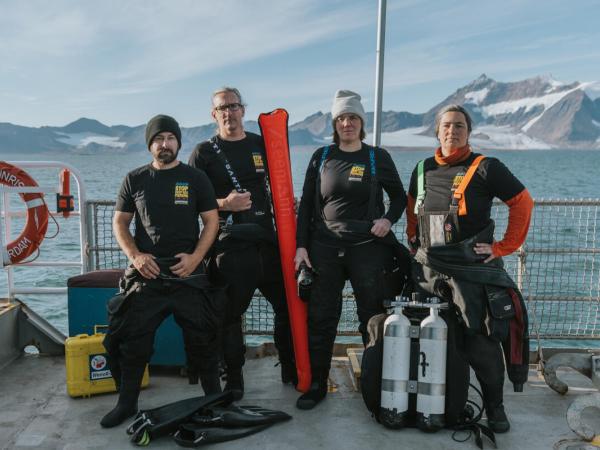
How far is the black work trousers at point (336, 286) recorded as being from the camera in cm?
369

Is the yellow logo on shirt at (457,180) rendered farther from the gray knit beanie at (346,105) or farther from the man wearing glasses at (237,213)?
the man wearing glasses at (237,213)

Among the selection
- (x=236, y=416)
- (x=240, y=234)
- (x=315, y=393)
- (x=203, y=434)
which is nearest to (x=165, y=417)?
(x=203, y=434)

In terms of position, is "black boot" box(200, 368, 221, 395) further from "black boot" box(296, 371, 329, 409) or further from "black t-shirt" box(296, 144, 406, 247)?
"black t-shirt" box(296, 144, 406, 247)

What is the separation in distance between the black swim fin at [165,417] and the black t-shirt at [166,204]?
3.02ft

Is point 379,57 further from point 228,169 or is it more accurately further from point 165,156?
point 165,156

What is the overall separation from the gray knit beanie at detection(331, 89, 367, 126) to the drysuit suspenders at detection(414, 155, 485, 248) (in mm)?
524

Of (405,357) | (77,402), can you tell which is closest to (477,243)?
(405,357)

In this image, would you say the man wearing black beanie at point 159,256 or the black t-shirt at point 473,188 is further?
the man wearing black beanie at point 159,256

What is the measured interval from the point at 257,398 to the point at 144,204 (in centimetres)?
154

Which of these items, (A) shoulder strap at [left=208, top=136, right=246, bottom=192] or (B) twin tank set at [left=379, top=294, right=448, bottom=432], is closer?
(B) twin tank set at [left=379, top=294, right=448, bottom=432]

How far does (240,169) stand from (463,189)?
57.2 inches

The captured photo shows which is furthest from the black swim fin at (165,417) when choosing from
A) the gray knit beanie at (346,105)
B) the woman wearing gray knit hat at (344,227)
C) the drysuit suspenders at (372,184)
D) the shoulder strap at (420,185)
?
the gray knit beanie at (346,105)

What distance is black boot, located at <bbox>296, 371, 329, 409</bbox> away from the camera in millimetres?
3750

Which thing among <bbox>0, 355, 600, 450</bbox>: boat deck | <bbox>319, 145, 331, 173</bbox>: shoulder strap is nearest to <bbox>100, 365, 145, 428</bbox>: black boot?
<bbox>0, 355, 600, 450</bbox>: boat deck
